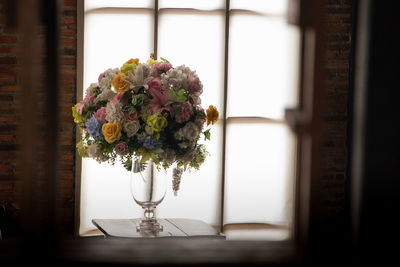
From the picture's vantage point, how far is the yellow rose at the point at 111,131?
2.70 m

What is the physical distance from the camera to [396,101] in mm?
658

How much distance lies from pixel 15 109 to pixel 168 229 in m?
1.72

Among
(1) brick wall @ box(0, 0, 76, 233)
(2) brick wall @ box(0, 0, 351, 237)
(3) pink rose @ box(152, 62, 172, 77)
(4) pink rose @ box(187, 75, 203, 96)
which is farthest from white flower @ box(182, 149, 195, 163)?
(1) brick wall @ box(0, 0, 76, 233)

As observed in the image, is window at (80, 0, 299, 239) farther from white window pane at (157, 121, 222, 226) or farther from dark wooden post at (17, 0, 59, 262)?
dark wooden post at (17, 0, 59, 262)

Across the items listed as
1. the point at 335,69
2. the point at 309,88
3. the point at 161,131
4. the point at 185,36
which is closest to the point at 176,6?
the point at 185,36

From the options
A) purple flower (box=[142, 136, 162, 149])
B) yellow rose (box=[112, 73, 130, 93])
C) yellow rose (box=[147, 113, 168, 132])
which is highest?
yellow rose (box=[112, 73, 130, 93])

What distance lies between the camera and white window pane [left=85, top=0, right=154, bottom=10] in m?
4.41

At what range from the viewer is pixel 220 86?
457cm

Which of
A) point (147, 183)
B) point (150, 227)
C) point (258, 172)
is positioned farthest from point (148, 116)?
point (258, 172)

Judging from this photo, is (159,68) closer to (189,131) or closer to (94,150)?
(189,131)

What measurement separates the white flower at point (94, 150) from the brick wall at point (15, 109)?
1488mm

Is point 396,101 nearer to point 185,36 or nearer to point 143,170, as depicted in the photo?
point 143,170

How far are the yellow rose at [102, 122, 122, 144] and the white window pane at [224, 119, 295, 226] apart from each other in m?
1.96

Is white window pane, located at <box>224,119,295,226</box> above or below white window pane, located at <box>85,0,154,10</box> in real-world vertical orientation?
below
